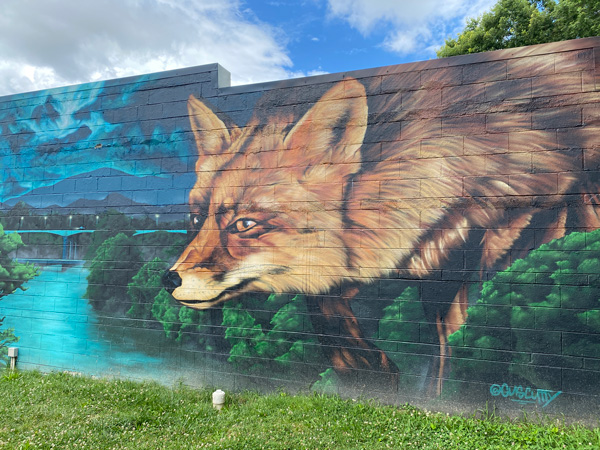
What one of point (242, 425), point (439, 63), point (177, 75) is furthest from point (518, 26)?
point (242, 425)

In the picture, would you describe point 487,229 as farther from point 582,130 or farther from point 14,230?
point 14,230

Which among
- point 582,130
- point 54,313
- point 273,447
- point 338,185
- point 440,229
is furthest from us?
point 54,313

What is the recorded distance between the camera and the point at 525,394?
367 cm

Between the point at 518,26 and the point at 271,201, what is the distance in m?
12.5

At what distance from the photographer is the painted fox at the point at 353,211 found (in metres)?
3.77

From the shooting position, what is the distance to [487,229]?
3840 millimetres

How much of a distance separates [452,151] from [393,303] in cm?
152

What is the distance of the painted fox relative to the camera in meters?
3.77

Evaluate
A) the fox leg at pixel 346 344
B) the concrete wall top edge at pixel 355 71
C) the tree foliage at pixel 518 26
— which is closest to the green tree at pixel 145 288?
the fox leg at pixel 346 344

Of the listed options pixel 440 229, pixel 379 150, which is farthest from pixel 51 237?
pixel 440 229

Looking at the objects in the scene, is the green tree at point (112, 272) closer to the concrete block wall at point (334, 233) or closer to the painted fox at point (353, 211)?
the concrete block wall at point (334, 233)

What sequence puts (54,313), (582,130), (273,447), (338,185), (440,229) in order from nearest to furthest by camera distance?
1. (273,447)
2. (582,130)
3. (440,229)
4. (338,185)
5. (54,313)

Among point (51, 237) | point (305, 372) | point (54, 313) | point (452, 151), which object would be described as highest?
point (452, 151)

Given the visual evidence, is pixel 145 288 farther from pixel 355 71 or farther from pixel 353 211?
pixel 355 71
